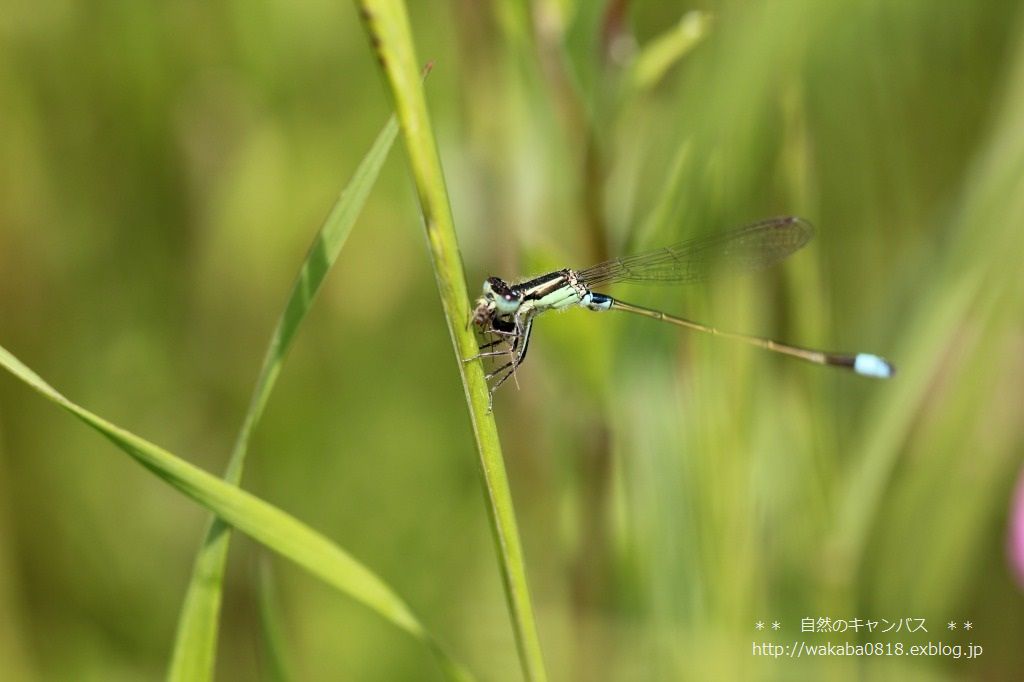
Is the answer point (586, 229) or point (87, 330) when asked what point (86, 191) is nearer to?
point (87, 330)

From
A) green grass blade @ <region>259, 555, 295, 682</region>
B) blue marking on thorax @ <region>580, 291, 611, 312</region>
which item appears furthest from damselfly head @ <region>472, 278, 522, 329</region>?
green grass blade @ <region>259, 555, 295, 682</region>

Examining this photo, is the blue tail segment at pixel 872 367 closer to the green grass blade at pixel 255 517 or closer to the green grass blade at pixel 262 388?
the green grass blade at pixel 255 517

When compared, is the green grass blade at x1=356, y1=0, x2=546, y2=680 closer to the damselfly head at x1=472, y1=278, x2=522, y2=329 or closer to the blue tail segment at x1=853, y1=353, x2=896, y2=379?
the damselfly head at x1=472, y1=278, x2=522, y2=329

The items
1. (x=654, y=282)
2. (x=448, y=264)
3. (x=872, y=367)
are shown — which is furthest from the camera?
(x=872, y=367)

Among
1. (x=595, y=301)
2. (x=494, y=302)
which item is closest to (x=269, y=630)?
(x=494, y=302)

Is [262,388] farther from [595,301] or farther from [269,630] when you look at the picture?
[595,301]

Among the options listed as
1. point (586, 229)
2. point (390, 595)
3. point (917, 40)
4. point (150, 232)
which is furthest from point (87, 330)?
point (917, 40)
